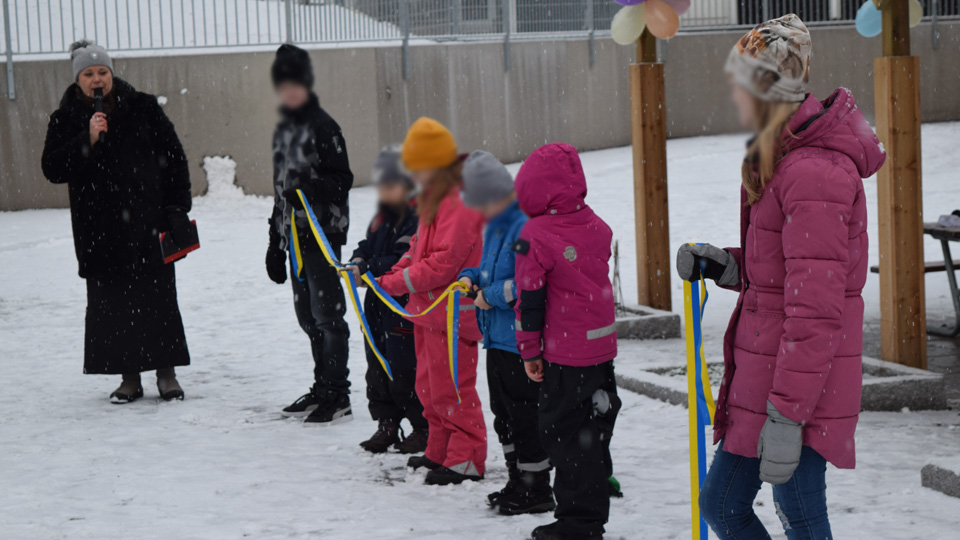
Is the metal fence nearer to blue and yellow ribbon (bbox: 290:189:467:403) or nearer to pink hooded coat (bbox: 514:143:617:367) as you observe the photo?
pink hooded coat (bbox: 514:143:617:367)

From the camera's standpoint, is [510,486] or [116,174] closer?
[510,486]

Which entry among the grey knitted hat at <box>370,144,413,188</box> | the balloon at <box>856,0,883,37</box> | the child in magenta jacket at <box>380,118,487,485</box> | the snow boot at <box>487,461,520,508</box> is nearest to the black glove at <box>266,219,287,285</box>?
the child in magenta jacket at <box>380,118,487,485</box>

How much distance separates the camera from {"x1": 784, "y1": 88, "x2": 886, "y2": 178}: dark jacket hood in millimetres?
2559

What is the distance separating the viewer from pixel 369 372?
5238mm

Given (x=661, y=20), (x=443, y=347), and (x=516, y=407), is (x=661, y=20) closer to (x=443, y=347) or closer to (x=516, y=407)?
(x=443, y=347)

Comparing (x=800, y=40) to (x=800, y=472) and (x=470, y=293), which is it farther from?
(x=470, y=293)

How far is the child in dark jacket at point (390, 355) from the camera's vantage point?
4.77 m

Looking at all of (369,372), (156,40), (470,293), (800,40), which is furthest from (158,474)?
(156,40)

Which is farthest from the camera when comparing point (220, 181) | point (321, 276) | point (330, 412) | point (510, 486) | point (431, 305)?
point (220, 181)

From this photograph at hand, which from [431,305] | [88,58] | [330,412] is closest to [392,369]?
[431,305]

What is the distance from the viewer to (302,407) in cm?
597

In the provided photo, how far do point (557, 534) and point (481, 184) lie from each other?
1949 mm

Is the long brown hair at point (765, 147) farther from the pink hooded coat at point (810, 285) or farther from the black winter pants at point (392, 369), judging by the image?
the black winter pants at point (392, 369)

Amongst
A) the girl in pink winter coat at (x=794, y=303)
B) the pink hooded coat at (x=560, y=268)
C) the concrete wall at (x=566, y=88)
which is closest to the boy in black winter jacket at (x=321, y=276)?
the pink hooded coat at (x=560, y=268)
